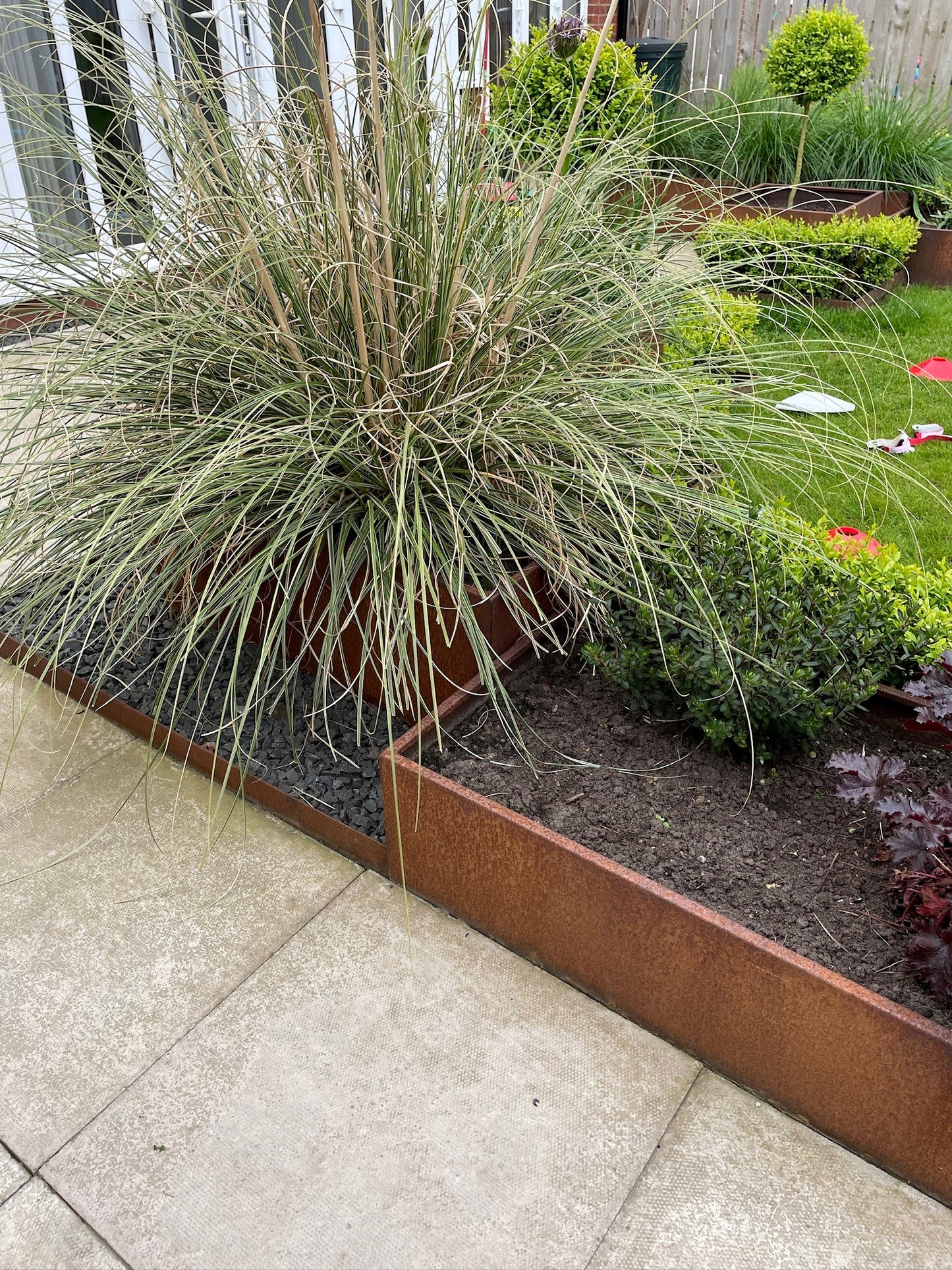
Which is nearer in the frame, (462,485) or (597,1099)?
(597,1099)

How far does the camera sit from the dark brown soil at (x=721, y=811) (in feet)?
5.57

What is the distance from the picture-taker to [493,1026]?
1.77 m

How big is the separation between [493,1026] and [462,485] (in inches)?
42.4

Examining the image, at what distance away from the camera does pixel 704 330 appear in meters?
3.02

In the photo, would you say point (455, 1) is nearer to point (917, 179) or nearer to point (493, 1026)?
point (493, 1026)

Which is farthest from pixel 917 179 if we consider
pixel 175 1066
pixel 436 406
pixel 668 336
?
pixel 175 1066

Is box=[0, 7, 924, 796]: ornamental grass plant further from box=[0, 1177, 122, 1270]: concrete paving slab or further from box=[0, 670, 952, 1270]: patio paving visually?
box=[0, 1177, 122, 1270]: concrete paving slab

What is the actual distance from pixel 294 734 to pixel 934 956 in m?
1.43

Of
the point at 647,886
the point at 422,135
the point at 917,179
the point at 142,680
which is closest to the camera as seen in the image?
the point at 647,886

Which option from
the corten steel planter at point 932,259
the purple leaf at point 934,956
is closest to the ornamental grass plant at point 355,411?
the purple leaf at point 934,956

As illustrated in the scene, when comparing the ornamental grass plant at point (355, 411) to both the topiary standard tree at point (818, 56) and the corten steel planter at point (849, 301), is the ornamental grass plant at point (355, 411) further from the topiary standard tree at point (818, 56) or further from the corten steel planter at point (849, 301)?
the topiary standard tree at point (818, 56)

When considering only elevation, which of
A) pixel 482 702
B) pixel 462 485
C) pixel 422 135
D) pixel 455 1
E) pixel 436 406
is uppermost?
pixel 455 1

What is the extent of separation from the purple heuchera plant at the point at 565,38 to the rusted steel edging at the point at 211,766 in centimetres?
460

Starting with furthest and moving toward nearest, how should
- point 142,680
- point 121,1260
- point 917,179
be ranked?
1. point 917,179
2. point 142,680
3. point 121,1260
